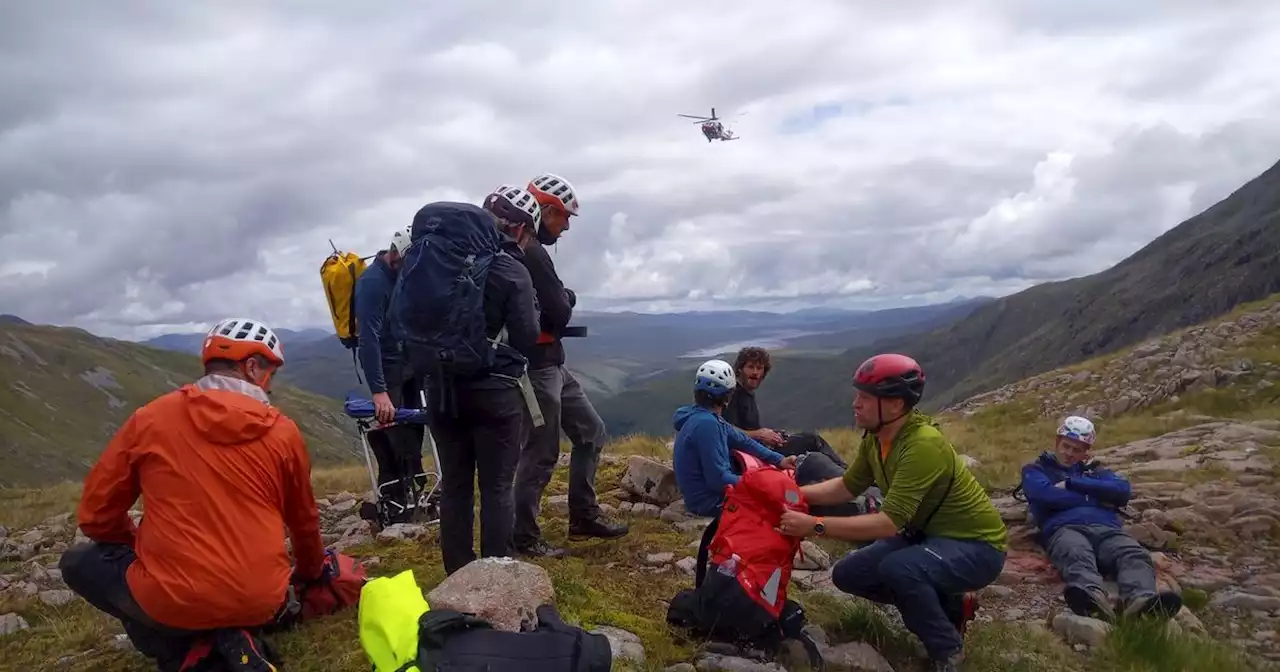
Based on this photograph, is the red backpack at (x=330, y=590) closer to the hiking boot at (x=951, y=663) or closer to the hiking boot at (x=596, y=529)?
the hiking boot at (x=596, y=529)

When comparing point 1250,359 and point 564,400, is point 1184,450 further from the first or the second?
point 564,400

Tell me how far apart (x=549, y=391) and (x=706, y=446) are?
1612 mm

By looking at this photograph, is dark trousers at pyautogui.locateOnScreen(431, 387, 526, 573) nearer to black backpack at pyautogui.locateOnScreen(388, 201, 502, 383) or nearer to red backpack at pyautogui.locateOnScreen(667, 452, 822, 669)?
black backpack at pyautogui.locateOnScreen(388, 201, 502, 383)

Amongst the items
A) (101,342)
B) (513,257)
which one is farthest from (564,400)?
(101,342)

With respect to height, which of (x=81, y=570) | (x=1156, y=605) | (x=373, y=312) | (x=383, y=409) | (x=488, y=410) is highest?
(x=373, y=312)

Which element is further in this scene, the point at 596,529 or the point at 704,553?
the point at 596,529

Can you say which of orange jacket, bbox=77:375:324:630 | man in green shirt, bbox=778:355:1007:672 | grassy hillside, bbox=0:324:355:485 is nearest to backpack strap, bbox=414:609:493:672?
orange jacket, bbox=77:375:324:630

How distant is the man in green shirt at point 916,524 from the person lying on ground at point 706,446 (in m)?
1.33

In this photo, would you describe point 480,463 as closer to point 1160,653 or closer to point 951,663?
point 951,663

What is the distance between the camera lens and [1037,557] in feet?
30.0

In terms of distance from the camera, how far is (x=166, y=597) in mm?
4645

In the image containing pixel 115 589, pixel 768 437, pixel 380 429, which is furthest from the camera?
pixel 768 437

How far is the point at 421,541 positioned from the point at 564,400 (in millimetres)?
2251

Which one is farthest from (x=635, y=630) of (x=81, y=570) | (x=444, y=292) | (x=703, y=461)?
(x=81, y=570)
